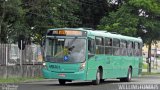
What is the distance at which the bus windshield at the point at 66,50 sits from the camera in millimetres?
25188

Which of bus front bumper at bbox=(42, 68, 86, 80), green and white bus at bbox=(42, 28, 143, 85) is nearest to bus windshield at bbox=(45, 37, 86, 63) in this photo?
green and white bus at bbox=(42, 28, 143, 85)

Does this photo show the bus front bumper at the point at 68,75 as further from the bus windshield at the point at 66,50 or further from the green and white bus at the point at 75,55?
→ the bus windshield at the point at 66,50

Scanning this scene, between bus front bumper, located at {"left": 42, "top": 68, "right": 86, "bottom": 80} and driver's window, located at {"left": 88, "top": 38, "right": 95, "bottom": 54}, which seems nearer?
bus front bumper, located at {"left": 42, "top": 68, "right": 86, "bottom": 80}

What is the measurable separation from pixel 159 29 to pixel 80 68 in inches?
916

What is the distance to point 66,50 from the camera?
25.2 m

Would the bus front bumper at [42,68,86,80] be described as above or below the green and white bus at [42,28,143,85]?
below

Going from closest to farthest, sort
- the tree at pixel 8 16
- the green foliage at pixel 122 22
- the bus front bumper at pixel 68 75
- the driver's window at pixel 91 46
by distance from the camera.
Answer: the bus front bumper at pixel 68 75 < the driver's window at pixel 91 46 < the tree at pixel 8 16 < the green foliage at pixel 122 22

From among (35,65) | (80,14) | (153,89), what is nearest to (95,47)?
(153,89)

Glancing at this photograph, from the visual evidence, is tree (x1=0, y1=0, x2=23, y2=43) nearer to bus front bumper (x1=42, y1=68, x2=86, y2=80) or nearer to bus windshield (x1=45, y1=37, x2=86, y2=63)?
bus windshield (x1=45, y1=37, x2=86, y2=63)

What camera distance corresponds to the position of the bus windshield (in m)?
25.2

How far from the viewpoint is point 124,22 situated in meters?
46.2

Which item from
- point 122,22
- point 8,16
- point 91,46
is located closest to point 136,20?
point 122,22

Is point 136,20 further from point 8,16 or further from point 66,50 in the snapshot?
point 66,50

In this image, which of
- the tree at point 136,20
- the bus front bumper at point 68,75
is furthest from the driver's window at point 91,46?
the tree at point 136,20
